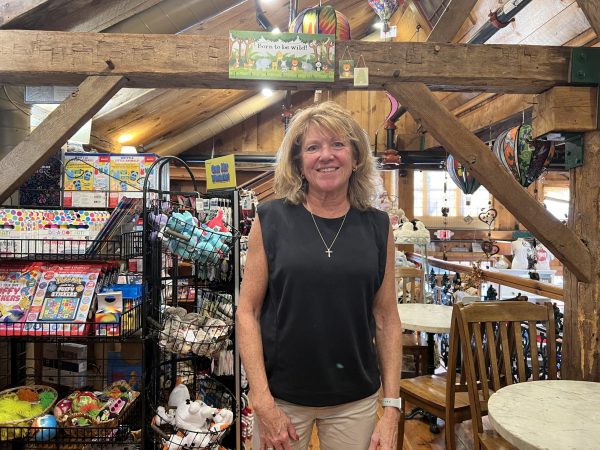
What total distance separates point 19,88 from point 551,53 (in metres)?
3.02

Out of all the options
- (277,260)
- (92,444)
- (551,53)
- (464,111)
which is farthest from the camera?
(464,111)

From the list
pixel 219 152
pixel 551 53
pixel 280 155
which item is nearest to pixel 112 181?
pixel 280 155

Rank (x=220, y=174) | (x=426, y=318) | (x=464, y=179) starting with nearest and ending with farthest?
(x=220, y=174)
(x=426, y=318)
(x=464, y=179)

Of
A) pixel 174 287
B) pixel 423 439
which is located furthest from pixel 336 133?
pixel 423 439

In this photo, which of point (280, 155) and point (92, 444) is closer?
point (280, 155)

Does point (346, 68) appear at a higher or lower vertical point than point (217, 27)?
lower

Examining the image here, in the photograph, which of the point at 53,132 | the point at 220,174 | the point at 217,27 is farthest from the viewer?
the point at 217,27

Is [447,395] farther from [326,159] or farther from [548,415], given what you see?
[326,159]

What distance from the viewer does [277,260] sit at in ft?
4.12

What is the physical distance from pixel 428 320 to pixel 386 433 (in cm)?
181

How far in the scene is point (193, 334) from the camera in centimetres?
201

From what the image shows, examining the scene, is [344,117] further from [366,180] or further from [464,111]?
[464,111]

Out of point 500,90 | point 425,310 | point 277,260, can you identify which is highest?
point 500,90

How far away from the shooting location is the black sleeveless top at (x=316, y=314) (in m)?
1.24
